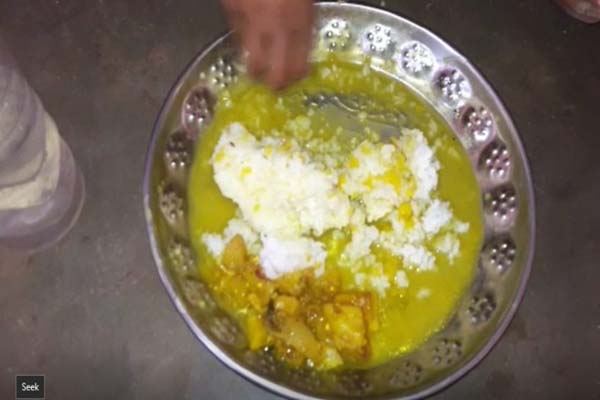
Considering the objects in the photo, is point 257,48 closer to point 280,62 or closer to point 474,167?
point 280,62

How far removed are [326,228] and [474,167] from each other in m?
0.29

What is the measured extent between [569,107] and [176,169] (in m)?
0.73

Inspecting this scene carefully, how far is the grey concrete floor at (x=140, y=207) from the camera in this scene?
1252 millimetres

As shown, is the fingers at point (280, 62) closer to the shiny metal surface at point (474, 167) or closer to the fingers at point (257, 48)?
the fingers at point (257, 48)

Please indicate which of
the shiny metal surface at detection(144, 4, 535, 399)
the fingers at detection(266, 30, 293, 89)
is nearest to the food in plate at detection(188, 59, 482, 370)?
the shiny metal surface at detection(144, 4, 535, 399)

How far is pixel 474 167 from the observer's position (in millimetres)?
1352

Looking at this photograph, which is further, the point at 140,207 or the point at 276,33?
the point at 140,207

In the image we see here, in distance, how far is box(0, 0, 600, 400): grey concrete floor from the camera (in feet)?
4.11

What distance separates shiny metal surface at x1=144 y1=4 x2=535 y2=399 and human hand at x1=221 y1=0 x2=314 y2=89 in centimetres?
35

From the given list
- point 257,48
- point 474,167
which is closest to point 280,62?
point 257,48

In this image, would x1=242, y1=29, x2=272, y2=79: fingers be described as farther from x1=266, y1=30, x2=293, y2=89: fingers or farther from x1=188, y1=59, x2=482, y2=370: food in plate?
x1=188, y1=59, x2=482, y2=370: food in plate

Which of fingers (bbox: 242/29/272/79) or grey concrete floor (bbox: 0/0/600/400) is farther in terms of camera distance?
grey concrete floor (bbox: 0/0/600/400)

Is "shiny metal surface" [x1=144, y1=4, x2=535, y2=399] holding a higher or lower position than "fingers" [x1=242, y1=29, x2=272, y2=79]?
lower

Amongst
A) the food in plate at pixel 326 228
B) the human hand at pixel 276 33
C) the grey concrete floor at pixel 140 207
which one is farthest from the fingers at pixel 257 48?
the grey concrete floor at pixel 140 207
